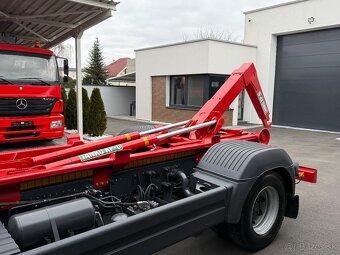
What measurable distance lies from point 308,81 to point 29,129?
40.8 ft

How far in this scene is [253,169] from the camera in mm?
3109

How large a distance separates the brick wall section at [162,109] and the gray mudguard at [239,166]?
11836 millimetres

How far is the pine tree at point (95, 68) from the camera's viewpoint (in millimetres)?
38125

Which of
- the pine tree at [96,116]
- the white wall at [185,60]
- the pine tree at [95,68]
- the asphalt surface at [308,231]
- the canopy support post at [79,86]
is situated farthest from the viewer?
the pine tree at [95,68]

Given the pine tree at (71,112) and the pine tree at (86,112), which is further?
the pine tree at (71,112)

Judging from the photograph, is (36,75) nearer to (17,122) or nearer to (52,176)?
(17,122)

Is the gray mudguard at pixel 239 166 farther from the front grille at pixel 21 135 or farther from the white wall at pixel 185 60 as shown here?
the white wall at pixel 185 60

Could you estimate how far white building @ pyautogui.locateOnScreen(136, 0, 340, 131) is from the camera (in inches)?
552

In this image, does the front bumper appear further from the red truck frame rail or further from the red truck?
the red truck frame rail

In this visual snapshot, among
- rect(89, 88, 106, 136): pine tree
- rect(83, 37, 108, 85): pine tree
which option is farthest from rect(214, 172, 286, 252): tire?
rect(83, 37, 108, 85): pine tree

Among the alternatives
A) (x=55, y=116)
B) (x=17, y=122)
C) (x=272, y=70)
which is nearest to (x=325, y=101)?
(x=272, y=70)

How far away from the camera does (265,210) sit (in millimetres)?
3596

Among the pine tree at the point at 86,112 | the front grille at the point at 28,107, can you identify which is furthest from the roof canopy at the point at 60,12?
the front grille at the point at 28,107

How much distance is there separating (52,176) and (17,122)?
542 centimetres
